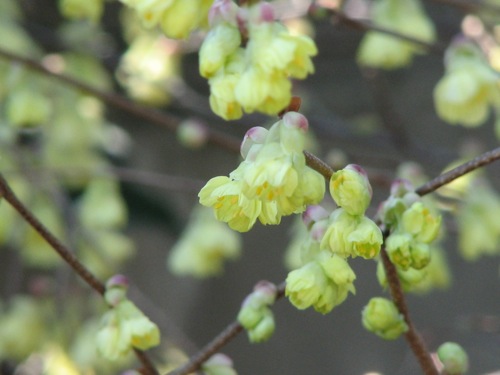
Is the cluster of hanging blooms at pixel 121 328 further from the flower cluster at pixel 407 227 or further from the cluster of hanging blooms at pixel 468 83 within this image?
the cluster of hanging blooms at pixel 468 83

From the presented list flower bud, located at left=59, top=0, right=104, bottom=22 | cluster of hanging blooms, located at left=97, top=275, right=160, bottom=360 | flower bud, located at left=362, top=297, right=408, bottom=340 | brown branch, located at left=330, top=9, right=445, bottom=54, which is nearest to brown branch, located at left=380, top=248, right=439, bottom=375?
flower bud, located at left=362, top=297, right=408, bottom=340

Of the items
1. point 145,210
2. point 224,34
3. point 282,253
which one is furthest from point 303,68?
point 282,253

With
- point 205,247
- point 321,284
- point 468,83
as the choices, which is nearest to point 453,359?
point 321,284

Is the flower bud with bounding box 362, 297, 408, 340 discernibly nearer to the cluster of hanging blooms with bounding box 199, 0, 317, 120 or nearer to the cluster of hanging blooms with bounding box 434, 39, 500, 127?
the cluster of hanging blooms with bounding box 199, 0, 317, 120

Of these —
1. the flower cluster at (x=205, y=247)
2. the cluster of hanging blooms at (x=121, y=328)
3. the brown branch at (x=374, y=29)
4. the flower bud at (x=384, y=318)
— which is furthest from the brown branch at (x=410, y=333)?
the flower cluster at (x=205, y=247)

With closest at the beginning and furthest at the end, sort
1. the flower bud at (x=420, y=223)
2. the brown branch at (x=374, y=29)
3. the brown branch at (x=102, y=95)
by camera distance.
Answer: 1. the flower bud at (x=420, y=223)
2. the brown branch at (x=374, y=29)
3. the brown branch at (x=102, y=95)
